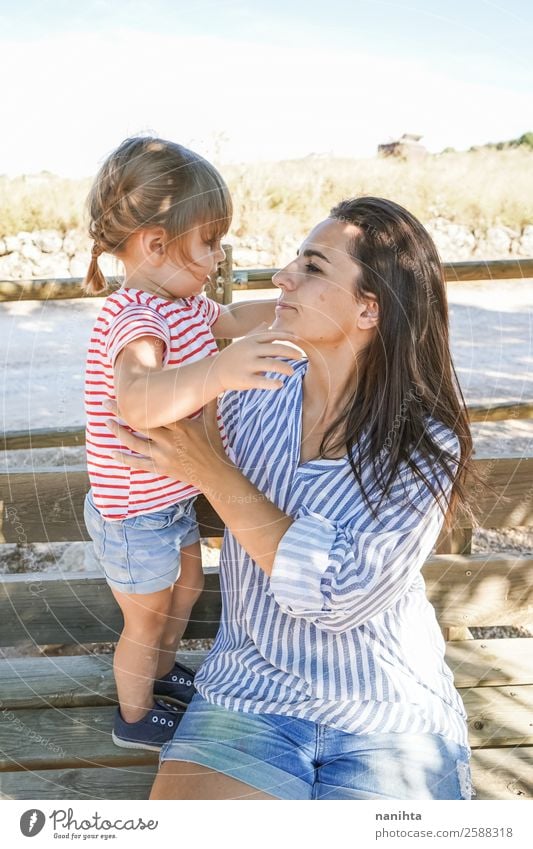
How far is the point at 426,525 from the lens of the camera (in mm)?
1470

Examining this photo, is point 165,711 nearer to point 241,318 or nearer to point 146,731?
point 146,731

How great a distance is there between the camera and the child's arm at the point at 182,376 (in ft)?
4.23

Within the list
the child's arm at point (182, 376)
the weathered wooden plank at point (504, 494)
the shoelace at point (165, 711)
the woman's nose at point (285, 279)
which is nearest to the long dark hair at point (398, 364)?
the woman's nose at point (285, 279)

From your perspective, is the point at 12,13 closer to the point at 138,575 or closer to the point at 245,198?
the point at 245,198

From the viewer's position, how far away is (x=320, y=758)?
1493 mm

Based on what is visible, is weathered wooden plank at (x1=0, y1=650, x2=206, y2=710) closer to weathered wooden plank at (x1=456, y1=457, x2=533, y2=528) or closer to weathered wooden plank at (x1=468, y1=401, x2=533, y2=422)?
weathered wooden plank at (x1=456, y1=457, x2=533, y2=528)

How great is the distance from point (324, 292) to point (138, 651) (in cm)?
82

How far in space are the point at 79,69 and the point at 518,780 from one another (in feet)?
5.67

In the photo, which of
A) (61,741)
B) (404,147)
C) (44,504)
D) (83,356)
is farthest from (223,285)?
(83,356)

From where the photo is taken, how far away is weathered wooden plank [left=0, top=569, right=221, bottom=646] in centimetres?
201

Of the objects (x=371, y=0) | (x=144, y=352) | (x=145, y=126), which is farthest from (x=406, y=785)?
(x=371, y=0)

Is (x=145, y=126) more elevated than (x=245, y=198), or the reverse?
(x=145, y=126)

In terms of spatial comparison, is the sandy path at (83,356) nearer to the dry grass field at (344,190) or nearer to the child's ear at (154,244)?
the dry grass field at (344,190)
